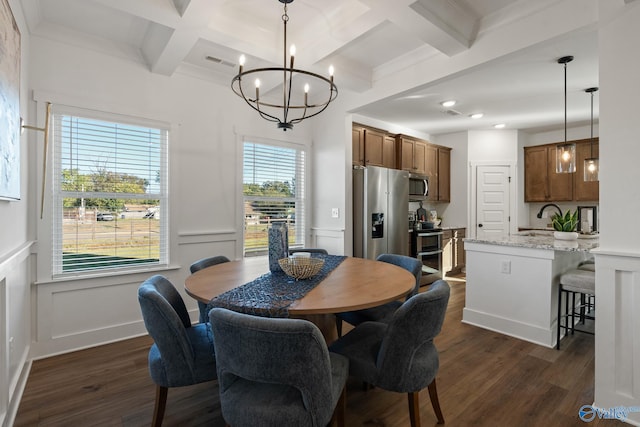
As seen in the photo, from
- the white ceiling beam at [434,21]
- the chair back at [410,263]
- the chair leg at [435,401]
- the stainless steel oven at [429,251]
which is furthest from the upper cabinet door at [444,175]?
the chair leg at [435,401]

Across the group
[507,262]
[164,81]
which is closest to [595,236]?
[507,262]

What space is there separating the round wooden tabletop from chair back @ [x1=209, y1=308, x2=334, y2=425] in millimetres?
279

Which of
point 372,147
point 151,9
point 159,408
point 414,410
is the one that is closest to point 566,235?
point 372,147

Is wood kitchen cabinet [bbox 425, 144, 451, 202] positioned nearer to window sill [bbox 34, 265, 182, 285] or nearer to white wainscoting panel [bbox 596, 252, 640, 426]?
white wainscoting panel [bbox 596, 252, 640, 426]

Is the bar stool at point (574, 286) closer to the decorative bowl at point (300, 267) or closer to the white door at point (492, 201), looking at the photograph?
the decorative bowl at point (300, 267)

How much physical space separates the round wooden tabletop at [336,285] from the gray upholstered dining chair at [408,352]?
0.15 meters

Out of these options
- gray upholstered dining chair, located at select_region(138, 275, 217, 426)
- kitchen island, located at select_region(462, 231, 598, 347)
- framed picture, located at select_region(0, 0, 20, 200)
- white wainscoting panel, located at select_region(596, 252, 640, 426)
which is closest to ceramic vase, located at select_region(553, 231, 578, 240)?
kitchen island, located at select_region(462, 231, 598, 347)

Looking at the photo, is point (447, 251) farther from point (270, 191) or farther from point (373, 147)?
point (270, 191)

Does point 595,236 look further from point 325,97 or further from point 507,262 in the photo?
point 325,97

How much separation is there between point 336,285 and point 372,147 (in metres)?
3.16

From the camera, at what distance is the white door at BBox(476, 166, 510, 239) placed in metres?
5.80

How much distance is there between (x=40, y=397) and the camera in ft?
6.84

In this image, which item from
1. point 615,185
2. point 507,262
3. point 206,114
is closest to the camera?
point 615,185

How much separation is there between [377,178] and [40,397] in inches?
149
